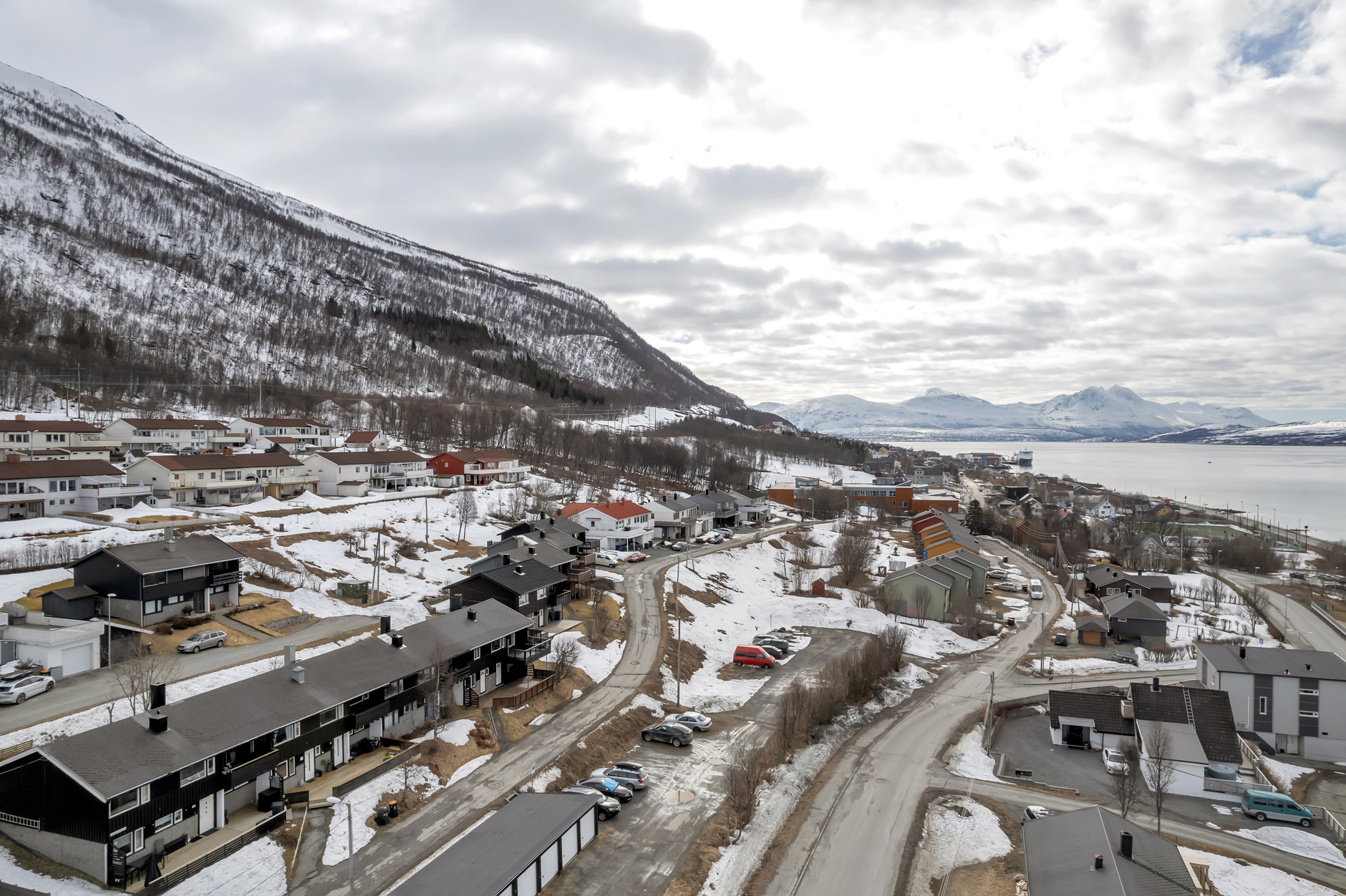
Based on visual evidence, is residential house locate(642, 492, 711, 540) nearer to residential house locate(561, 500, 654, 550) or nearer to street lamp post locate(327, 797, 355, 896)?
residential house locate(561, 500, 654, 550)

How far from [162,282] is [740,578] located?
15848 cm

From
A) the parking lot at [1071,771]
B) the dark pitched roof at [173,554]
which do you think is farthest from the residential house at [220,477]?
the parking lot at [1071,771]

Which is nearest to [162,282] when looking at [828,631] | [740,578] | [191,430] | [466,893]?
[191,430]

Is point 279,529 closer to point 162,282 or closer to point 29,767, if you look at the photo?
point 29,767

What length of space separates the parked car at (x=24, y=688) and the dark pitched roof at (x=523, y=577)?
16474 mm

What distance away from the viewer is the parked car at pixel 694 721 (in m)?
28.9

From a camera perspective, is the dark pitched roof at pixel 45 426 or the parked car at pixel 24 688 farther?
the dark pitched roof at pixel 45 426

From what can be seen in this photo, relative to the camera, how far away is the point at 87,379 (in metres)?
99.1

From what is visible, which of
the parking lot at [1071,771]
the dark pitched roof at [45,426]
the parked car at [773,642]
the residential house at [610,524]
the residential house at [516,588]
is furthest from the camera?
the dark pitched roof at [45,426]

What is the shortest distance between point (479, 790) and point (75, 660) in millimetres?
16665

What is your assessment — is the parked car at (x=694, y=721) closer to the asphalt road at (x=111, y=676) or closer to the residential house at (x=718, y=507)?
the asphalt road at (x=111, y=676)

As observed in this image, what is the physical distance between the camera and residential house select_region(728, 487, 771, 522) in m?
84.1

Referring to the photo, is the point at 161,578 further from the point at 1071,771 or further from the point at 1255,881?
the point at 1255,881

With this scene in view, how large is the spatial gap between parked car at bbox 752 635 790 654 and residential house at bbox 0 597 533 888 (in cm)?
1998
